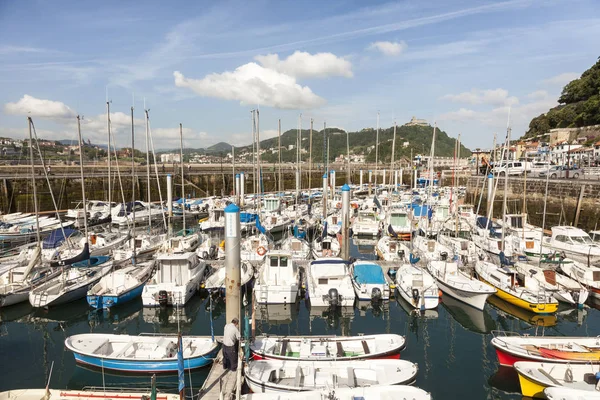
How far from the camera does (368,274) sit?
715 inches

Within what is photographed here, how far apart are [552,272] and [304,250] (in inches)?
518

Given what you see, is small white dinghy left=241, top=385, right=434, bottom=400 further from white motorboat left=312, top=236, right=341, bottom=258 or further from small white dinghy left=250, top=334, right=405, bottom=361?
white motorboat left=312, top=236, right=341, bottom=258

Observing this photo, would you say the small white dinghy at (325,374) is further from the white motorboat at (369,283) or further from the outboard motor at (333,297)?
the white motorboat at (369,283)

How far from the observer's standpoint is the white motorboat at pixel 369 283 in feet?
56.3

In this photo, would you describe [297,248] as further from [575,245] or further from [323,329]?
[575,245]

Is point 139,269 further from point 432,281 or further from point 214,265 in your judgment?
point 432,281

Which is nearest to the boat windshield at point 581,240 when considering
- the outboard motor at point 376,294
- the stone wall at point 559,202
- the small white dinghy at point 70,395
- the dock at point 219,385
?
the stone wall at point 559,202

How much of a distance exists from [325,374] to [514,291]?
11.4 m

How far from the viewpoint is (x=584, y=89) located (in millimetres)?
69438

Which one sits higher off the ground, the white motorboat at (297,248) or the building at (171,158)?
the building at (171,158)

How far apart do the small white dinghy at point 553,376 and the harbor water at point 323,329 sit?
2.36 feet

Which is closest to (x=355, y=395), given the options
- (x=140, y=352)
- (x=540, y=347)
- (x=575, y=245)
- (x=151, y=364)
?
(x=151, y=364)

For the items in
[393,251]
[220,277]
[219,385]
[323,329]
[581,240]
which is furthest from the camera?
[393,251]

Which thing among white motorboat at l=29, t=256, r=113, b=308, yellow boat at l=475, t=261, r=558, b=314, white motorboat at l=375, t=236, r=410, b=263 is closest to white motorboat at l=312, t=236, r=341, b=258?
white motorboat at l=375, t=236, r=410, b=263
